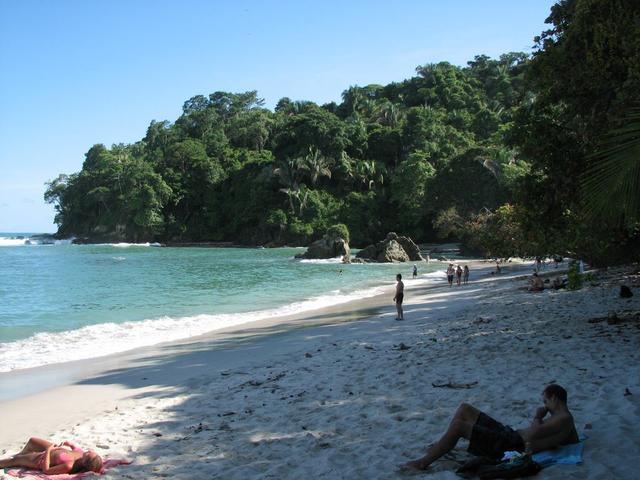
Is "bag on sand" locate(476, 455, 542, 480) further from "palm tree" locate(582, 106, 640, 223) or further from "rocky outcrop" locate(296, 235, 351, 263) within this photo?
"rocky outcrop" locate(296, 235, 351, 263)

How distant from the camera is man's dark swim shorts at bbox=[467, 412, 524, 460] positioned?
452 centimetres

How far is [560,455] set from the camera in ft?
14.5

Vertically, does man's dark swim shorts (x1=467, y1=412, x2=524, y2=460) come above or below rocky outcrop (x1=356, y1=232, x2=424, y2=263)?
below

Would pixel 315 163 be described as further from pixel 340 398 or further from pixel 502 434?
pixel 502 434

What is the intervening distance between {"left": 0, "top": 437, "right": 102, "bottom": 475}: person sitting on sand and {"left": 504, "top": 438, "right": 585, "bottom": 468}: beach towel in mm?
3907

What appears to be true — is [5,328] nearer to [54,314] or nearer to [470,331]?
[54,314]

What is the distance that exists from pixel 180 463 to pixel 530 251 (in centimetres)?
1976

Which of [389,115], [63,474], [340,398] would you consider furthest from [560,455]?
[389,115]

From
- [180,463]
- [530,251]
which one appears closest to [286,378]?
[180,463]

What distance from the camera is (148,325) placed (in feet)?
55.6

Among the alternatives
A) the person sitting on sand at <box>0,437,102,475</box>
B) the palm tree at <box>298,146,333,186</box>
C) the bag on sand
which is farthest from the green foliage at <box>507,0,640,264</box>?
the palm tree at <box>298,146,333,186</box>

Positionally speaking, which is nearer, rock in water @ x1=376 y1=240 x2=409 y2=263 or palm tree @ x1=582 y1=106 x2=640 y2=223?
palm tree @ x1=582 y1=106 x2=640 y2=223

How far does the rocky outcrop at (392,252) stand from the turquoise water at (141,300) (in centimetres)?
517

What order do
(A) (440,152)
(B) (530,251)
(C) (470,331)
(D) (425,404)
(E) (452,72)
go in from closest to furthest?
(D) (425,404) → (C) (470,331) → (B) (530,251) → (A) (440,152) → (E) (452,72)
